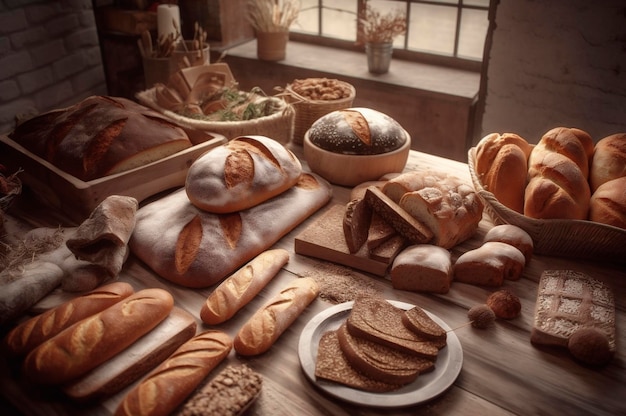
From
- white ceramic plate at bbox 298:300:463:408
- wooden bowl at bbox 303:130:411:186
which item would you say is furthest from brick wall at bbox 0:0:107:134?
white ceramic plate at bbox 298:300:463:408

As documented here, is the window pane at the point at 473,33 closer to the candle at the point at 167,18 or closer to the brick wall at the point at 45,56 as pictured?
the candle at the point at 167,18

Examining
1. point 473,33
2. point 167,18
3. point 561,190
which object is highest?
point 167,18

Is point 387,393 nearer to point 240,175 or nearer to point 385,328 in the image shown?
point 385,328

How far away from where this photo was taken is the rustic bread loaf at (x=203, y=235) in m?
1.46

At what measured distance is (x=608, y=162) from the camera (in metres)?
1.65

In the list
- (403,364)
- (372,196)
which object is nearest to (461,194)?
(372,196)

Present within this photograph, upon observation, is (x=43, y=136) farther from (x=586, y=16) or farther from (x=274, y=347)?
(x=586, y=16)

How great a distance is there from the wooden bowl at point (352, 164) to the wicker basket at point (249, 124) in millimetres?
200

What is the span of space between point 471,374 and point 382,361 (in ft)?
0.73

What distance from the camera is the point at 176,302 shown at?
1.40m

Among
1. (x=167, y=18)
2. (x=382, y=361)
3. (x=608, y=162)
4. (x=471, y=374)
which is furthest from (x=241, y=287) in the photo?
(x=167, y=18)

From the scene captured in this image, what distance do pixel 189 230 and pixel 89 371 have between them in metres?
0.53

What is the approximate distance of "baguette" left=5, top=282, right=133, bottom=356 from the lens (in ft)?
3.94

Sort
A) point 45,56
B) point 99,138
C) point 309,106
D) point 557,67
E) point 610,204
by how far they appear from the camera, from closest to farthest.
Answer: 1. point 610,204
2. point 99,138
3. point 309,106
4. point 557,67
5. point 45,56
